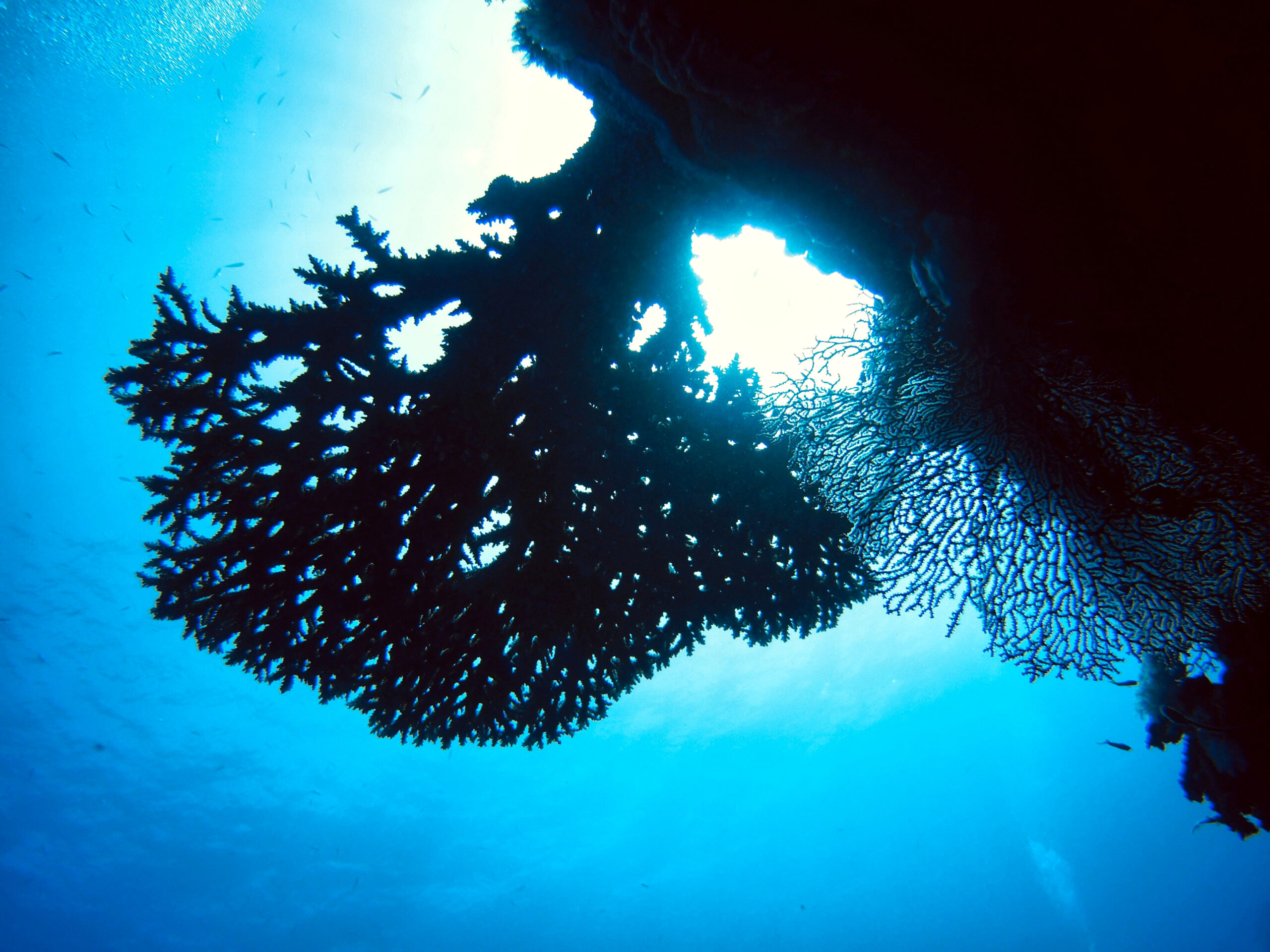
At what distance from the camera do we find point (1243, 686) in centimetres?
340

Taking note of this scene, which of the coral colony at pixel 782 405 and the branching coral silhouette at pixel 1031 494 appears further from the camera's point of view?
the branching coral silhouette at pixel 1031 494

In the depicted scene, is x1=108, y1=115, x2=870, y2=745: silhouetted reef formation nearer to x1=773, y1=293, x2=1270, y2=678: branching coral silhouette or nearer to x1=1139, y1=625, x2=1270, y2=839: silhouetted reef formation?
x1=773, y1=293, x2=1270, y2=678: branching coral silhouette

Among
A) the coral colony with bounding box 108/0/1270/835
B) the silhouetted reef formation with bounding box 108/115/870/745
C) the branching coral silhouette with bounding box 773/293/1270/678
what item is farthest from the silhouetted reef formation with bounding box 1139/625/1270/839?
the silhouetted reef formation with bounding box 108/115/870/745

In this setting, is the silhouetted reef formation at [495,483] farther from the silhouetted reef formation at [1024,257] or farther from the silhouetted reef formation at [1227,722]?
the silhouetted reef formation at [1227,722]

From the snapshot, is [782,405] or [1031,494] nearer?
[1031,494]

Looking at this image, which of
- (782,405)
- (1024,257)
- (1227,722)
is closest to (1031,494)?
(1024,257)

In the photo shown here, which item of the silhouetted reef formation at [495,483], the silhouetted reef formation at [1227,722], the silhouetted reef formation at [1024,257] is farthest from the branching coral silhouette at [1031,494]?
the silhouetted reef formation at [1227,722]

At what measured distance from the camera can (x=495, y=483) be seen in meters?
3.30

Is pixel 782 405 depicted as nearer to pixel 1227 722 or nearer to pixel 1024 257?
pixel 1024 257

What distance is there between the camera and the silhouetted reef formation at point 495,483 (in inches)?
112

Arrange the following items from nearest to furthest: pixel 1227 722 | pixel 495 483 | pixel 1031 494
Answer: pixel 1031 494 → pixel 495 483 → pixel 1227 722

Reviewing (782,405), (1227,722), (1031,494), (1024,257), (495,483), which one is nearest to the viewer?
(1024,257)

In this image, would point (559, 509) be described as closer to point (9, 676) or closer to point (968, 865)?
point (9, 676)

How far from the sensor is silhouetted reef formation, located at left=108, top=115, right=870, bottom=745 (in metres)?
2.85
